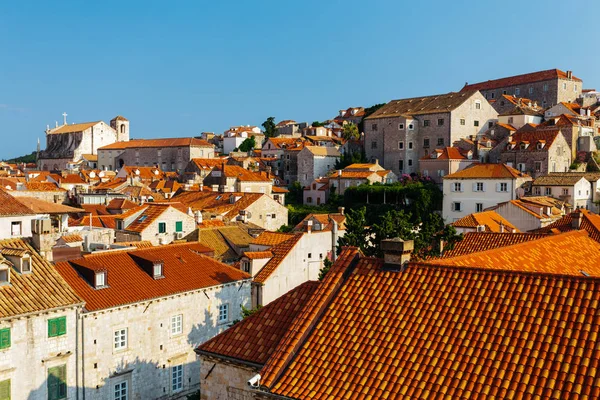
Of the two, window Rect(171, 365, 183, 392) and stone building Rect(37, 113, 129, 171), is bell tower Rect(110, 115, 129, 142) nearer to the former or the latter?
stone building Rect(37, 113, 129, 171)

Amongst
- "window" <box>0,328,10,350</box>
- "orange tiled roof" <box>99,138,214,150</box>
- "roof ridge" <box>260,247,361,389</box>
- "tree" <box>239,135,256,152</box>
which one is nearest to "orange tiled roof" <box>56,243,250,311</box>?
"window" <box>0,328,10,350</box>

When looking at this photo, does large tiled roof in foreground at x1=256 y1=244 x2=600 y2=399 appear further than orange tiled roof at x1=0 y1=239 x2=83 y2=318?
No

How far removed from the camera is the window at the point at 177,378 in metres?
24.9

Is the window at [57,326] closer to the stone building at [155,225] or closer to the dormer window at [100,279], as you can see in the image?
the dormer window at [100,279]

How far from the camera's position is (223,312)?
27.3 metres

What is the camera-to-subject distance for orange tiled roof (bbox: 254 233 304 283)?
28.5 metres

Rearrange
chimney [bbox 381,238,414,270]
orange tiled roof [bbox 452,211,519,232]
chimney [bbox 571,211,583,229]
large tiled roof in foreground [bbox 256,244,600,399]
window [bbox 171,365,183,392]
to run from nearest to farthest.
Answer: large tiled roof in foreground [bbox 256,244,600,399], chimney [bbox 381,238,414,270], window [bbox 171,365,183,392], chimney [bbox 571,211,583,229], orange tiled roof [bbox 452,211,519,232]

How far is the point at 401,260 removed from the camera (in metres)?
12.7

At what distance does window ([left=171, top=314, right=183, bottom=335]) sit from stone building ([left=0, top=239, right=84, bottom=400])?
4435 millimetres

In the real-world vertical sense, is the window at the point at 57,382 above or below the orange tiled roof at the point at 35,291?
below

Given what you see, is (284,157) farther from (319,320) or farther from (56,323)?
(319,320)

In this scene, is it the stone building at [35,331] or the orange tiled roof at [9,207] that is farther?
the orange tiled roof at [9,207]

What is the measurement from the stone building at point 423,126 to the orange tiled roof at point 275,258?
54045 mm

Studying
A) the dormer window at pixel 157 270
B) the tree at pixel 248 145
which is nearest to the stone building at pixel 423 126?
the tree at pixel 248 145
